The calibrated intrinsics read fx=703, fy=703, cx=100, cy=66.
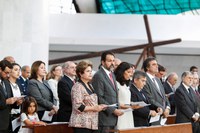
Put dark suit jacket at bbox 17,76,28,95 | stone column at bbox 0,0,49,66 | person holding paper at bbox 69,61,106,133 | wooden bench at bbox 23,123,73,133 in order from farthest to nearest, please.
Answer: stone column at bbox 0,0,49,66
dark suit jacket at bbox 17,76,28,95
wooden bench at bbox 23,123,73,133
person holding paper at bbox 69,61,106,133

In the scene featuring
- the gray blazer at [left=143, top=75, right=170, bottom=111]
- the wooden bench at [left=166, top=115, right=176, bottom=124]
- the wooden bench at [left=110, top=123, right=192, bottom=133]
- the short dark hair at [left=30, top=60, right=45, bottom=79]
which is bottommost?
the wooden bench at [left=110, top=123, right=192, bottom=133]

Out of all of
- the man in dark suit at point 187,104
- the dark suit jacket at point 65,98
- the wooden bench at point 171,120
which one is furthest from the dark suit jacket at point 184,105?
the dark suit jacket at point 65,98

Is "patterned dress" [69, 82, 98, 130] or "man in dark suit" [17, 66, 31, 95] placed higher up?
"man in dark suit" [17, 66, 31, 95]

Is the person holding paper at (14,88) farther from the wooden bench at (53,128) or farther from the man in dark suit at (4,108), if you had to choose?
the wooden bench at (53,128)

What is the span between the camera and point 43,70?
11.1 m

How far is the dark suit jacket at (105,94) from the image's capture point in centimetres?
1005

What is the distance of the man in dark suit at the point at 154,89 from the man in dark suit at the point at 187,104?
0.61m

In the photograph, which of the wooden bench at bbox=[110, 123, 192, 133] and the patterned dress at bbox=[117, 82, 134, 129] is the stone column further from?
the patterned dress at bbox=[117, 82, 134, 129]

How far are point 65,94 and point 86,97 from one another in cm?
72

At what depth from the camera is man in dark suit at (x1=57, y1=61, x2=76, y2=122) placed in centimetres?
1027

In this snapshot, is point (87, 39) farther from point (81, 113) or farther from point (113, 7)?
point (81, 113)

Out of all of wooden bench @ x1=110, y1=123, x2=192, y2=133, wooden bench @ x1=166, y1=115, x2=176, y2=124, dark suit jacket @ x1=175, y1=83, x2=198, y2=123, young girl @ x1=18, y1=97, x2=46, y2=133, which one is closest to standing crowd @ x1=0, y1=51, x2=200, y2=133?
young girl @ x1=18, y1=97, x2=46, y2=133

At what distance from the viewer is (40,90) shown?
36.4 ft

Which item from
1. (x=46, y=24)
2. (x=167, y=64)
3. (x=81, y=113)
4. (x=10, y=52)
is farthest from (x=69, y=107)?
(x=167, y=64)
